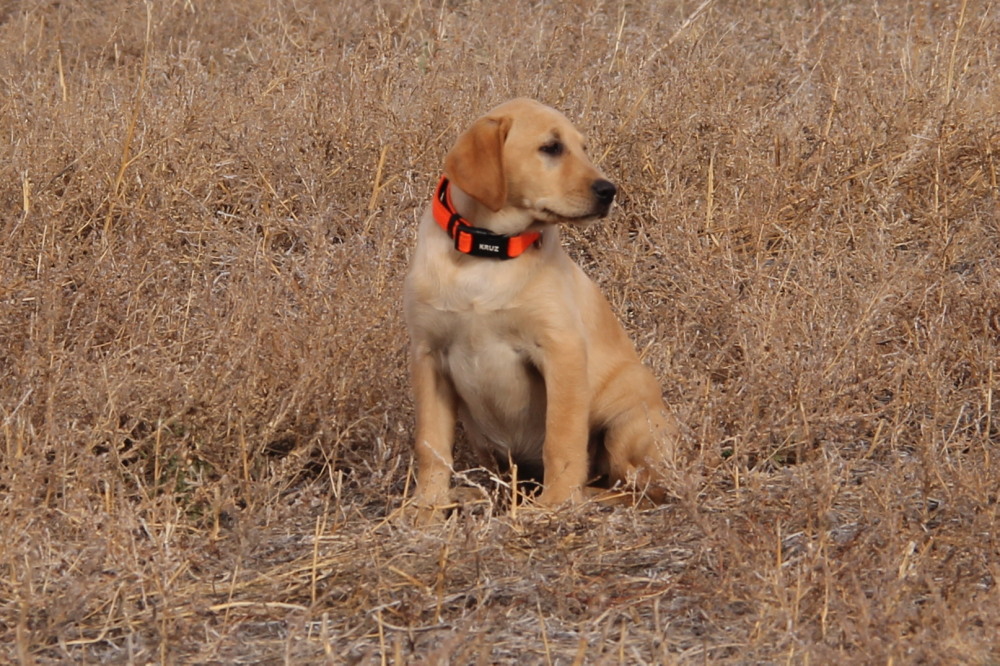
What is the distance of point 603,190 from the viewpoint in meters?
3.65

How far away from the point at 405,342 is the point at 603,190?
0.93 m

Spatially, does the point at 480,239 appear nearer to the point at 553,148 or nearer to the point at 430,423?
the point at 553,148

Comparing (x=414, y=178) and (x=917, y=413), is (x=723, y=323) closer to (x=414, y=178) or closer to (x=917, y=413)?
(x=917, y=413)

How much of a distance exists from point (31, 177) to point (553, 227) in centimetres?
229

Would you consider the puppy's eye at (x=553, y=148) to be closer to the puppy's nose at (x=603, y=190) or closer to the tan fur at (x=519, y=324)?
the tan fur at (x=519, y=324)

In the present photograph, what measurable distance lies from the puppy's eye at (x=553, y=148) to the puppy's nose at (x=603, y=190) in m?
0.15

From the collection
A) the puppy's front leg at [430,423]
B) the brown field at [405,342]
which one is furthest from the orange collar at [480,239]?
the brown field at [405,342]

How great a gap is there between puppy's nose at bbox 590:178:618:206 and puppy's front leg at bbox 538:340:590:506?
1.22ft

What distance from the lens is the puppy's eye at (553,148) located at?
3.73 m

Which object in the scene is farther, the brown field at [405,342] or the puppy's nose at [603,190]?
the puppy's nose at [603,190]

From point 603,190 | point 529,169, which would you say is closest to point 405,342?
point 529,169

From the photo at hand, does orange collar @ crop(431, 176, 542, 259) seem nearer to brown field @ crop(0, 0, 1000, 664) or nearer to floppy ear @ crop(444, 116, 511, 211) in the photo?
floppy ear @ crop(444, 116, 511, 211)

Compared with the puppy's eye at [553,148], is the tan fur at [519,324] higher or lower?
lower

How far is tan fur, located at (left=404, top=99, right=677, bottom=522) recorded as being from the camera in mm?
3648
